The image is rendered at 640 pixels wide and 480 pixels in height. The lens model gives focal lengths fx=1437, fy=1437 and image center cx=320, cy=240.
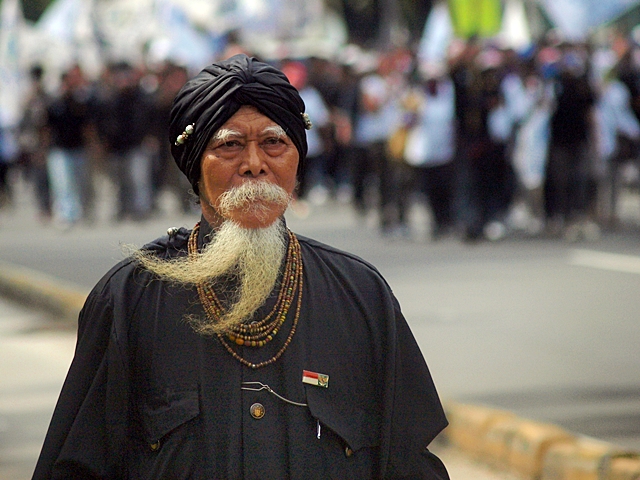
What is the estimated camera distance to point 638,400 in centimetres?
727

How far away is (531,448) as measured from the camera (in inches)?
233

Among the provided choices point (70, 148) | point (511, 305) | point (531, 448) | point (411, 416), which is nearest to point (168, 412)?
point (411, 416)

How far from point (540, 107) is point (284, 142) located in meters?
13.8

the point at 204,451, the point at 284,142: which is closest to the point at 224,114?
the point at 284,142

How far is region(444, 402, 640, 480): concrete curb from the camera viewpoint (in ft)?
17.8

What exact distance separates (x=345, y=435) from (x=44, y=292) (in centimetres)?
871

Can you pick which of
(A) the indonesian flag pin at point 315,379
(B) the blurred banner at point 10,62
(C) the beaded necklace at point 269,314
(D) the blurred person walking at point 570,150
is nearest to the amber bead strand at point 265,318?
(C) the beaded necklace at point 269,314

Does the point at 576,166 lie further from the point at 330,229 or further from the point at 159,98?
the point at 159,98

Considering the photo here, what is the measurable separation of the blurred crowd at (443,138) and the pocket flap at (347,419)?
12644 mm

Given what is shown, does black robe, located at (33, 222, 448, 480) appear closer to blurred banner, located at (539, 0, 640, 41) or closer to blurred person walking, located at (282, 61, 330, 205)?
blurred person walking, located at (282, 61, 330, 205)

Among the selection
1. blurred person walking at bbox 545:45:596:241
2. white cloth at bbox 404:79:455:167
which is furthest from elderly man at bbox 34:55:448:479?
blurred person walking at bbox 545:45:596:241

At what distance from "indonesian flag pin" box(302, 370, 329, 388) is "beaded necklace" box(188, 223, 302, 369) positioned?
0.07 meters

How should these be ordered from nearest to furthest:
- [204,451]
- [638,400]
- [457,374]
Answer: [204,451]
[638,400]
[457,374]

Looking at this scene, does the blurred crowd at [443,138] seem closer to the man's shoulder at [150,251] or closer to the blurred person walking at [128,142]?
the blurred person walking at [128,142]
